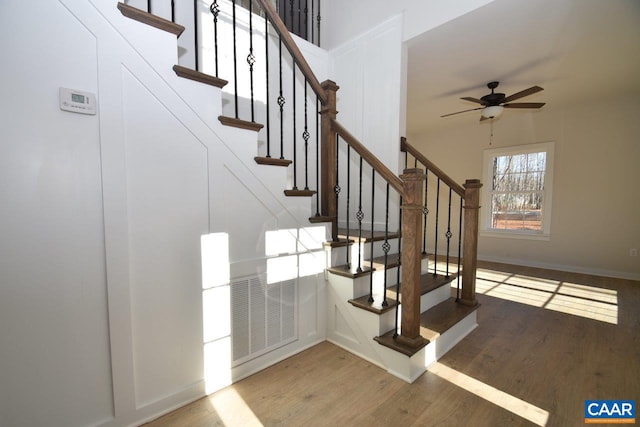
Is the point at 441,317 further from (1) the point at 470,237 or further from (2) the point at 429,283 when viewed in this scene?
(1) the point at 470,237

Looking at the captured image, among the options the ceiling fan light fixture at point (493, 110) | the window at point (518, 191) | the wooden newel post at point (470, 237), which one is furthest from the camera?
the window at point (518, 191)

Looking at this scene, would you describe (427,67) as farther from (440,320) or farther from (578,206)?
(578,206)

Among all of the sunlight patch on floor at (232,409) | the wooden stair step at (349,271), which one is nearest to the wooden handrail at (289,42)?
the wooden stair step at (349,271)

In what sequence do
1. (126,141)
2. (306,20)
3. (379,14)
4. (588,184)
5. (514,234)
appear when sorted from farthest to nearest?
(514,234) → (588,184) → (306,20) → (379,14) → (126,141)

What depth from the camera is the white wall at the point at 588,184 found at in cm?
414

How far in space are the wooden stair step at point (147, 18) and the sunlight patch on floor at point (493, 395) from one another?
2613mm

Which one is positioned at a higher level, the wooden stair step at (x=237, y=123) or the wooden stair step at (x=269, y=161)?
the wooden stair step at (x=237, y=123)

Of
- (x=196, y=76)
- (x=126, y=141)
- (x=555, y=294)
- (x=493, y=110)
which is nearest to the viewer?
(x=126, y=141)

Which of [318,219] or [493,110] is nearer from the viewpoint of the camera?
[318,219]

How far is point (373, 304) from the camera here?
6.50 ft

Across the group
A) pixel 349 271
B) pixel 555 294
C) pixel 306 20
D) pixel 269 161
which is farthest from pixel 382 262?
pixel 306 20

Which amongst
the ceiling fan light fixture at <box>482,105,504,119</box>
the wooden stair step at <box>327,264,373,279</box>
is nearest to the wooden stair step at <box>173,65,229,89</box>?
the wooden stair step at <box>327,264,373,279</box>

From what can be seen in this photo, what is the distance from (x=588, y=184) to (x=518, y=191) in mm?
964

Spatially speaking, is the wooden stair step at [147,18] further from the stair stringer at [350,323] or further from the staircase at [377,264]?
the stair stringer at [350,323]
